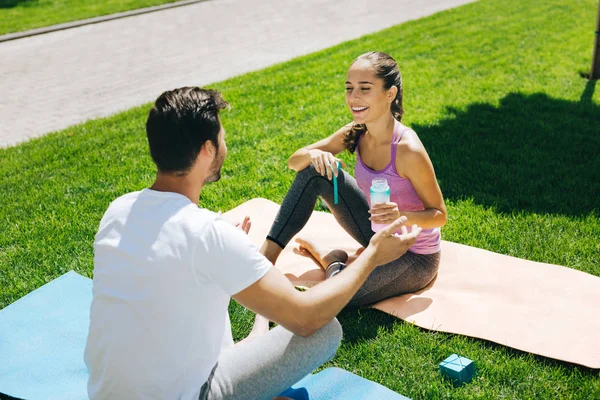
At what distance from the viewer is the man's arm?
2264 millimetres

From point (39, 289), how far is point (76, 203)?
1.53 metres

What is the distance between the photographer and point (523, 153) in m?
Answer: 6.09

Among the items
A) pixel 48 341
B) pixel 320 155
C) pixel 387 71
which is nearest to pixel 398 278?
pixel 320 155

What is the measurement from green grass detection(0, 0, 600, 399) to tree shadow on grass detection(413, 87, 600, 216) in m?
0.02

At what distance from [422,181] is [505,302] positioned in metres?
0.96

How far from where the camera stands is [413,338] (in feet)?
11.9

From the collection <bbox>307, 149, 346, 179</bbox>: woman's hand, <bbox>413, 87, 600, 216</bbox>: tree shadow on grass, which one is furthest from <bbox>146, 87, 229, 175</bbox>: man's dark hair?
<bbox>413, 87, 600, 216</bbox>: tree shadow on grass

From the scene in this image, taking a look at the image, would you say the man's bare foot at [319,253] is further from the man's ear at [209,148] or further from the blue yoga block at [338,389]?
the man's ear at [209,148]

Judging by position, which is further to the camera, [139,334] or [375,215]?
[375,215]

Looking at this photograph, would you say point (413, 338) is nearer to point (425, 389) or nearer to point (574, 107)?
point (425, 389)

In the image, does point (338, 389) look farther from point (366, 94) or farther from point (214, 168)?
point (366, 94)

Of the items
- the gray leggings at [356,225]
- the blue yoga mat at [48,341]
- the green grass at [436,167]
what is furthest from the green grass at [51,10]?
the gray leggings at [356,225]

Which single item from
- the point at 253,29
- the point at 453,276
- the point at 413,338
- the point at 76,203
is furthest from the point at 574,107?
the point at 253,29

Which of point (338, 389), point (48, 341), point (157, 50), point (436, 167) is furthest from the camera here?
point (157, 50)
